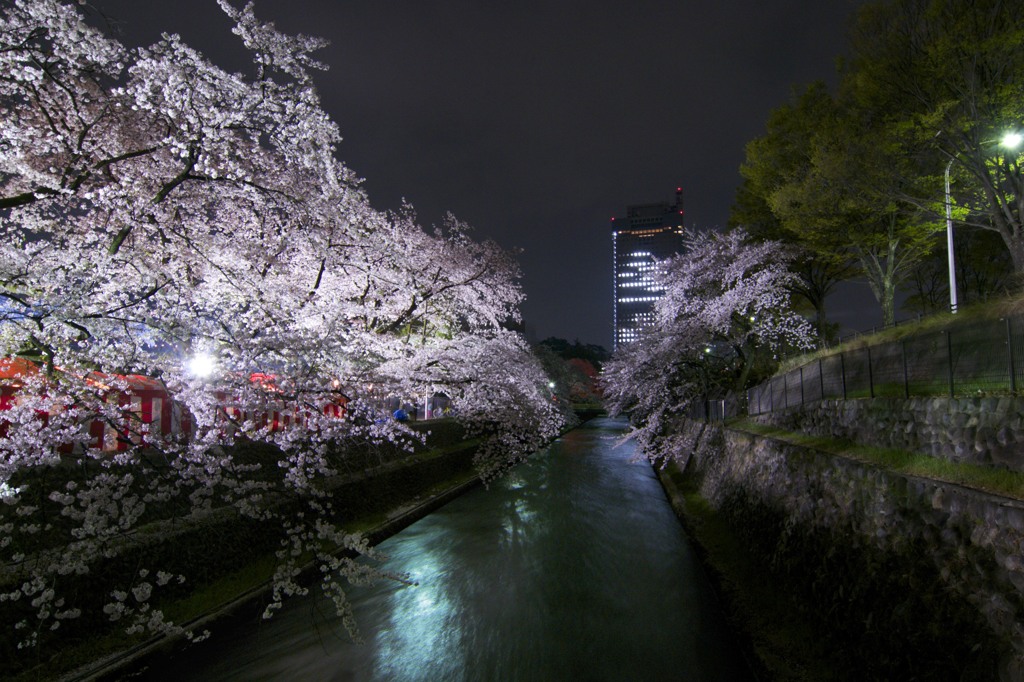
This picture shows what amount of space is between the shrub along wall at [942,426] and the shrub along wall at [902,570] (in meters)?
0.87

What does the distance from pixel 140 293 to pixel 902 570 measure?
1029 cm

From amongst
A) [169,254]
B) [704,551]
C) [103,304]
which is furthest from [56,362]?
[704,551]

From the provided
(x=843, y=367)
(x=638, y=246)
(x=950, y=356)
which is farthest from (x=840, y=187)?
(x=638, y=246)

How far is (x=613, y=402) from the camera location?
31969 mm

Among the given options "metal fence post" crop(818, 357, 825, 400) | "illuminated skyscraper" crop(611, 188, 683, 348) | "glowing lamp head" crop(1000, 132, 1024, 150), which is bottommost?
"metal fence post" crop(818, 357, 825, 400)

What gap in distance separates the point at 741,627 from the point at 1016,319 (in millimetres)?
5644

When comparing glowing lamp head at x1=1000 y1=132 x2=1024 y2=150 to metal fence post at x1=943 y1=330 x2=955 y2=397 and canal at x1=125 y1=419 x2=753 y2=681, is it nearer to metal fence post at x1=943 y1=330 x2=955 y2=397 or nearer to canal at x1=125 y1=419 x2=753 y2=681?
metal fence post at x1=943 y1=330 x2=955 y2=397

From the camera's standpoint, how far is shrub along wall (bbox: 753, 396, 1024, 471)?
5812mm

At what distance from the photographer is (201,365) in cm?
723

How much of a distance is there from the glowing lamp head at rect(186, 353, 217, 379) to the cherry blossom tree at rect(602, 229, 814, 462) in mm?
16951

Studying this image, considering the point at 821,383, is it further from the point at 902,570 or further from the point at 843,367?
the point at 902,570

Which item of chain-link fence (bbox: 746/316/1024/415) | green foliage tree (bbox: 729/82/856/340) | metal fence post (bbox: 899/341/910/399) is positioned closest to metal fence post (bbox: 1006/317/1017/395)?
chain-link fence (bbox: 746/316/1024/415)

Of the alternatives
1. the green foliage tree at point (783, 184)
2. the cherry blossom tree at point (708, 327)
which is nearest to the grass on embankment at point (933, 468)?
the cherry blossom tree at point (708, 327)

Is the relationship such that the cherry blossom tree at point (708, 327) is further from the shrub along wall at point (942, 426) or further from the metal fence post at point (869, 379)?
the shrub along wall at point (942, 426)
